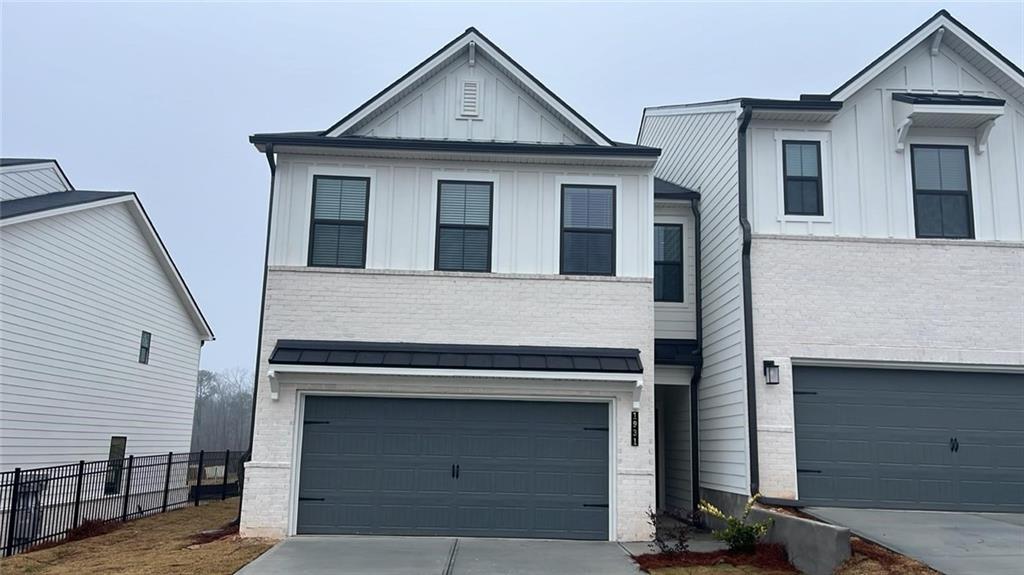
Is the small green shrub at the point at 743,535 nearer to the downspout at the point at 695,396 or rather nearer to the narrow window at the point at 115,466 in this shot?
the downspout at the point at 695,396

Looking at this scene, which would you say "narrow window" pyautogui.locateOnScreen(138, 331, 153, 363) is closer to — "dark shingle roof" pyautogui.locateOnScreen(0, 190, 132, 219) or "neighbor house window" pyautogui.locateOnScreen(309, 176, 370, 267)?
"dark shingle roof" pyautogui.locateOnScreen(0, 190, 132, 219)

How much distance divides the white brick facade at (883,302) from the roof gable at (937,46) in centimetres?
278

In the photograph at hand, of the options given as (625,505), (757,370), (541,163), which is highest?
(541,163)

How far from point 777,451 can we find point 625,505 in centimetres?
257

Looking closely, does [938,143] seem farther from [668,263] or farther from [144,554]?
[144,554]

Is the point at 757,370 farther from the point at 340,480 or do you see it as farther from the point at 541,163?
the point at 340,480

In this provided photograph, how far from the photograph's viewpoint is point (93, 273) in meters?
17.0

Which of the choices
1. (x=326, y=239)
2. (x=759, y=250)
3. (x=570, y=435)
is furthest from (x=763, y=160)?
(x=326, y=239)

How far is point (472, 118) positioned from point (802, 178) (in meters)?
5.88

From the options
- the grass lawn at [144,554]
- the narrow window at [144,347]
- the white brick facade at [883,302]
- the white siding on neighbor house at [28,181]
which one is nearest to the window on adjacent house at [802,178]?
the white brick facade at [883,302]

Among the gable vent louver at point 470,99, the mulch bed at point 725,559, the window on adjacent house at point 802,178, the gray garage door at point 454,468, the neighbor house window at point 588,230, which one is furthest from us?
the gable vent louver at point 470,99

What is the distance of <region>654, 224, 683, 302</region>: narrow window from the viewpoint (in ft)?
49.6

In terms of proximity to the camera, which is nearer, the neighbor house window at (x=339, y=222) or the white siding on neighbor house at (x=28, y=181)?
the neighbor house window at (x=339, y=222)

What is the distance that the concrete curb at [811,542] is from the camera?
9.06 m
